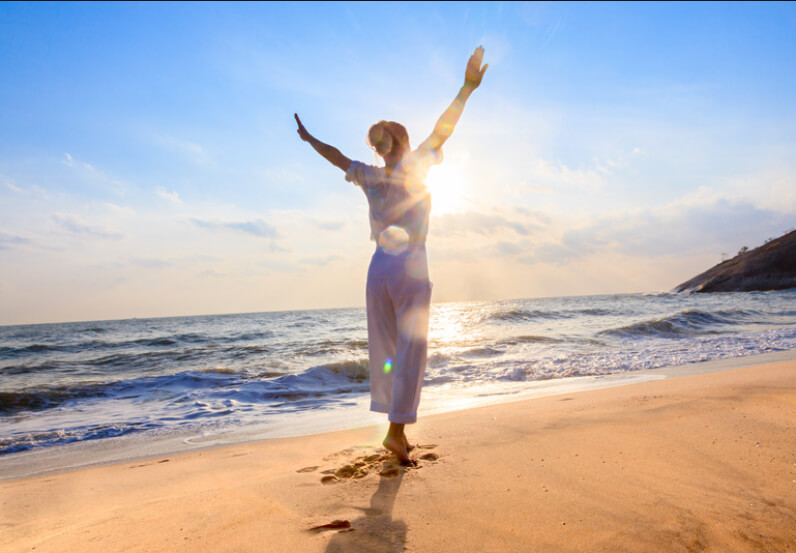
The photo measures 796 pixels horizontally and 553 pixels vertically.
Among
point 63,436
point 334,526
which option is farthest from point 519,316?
point 334,526

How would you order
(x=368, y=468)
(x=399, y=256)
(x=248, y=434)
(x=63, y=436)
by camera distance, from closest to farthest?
(x=368, y=468) < (x=399, y=256) < (x=248, y=434) < (x=63, y=436)

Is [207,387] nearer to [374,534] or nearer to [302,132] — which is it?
[302,132]

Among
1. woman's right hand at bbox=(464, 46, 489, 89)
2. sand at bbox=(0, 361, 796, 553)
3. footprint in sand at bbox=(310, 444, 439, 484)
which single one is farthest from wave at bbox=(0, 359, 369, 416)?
woman's right hand at bbox=(464, 46, 489, 89)

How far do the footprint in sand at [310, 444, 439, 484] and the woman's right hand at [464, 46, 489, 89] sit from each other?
220cm

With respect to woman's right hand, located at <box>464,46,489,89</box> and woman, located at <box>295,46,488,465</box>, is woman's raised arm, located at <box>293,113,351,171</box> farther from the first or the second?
woman's right hand, located at <box>464,46,489,89</box>

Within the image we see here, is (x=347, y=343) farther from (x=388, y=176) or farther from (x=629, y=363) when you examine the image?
(x=388, y=176)

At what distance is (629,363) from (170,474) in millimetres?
7980

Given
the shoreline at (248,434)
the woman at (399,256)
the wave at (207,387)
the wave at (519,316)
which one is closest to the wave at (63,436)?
the shoreline at (248,434)

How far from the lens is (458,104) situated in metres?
2.71

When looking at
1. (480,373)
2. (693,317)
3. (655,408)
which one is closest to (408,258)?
(655,408)

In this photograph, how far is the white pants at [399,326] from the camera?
8.46ft

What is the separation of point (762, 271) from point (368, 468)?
6010 centimetres

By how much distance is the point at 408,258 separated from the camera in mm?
2631

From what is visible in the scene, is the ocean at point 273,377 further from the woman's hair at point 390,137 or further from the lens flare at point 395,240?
the woman's hair at point 390,137
